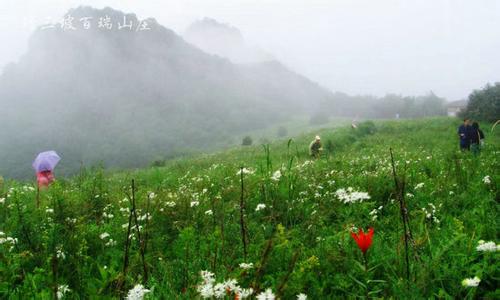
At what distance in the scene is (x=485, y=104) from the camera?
1292 inches

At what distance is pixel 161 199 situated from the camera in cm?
524

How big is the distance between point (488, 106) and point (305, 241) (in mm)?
36011

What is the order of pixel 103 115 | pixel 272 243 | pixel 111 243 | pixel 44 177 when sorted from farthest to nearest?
pixel 103 115, pixel 44 177, pixel 111 243, pixel 272 243

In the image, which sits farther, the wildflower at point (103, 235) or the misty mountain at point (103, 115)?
the misty mountain at point (103, 115)

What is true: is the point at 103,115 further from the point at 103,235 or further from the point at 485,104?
the point at 103,235

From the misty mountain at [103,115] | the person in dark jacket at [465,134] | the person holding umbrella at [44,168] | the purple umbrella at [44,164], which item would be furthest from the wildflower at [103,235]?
the misty mountain at [103,115]

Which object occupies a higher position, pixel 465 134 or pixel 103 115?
pixel 103 115

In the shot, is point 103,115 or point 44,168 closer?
point 44,168

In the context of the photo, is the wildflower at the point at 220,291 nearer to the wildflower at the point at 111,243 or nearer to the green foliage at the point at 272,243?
the green foliage at the point at 272,243

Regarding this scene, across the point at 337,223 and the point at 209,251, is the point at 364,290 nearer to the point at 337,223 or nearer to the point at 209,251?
the point at 209,251

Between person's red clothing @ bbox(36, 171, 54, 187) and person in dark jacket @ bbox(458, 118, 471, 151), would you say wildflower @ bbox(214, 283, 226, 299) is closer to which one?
person's red clothing @ bbox(36, 171, 54, 187)

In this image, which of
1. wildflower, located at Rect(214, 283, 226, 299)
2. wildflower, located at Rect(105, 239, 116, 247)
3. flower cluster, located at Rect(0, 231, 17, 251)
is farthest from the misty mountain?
wildflower, located at Rect(214, 283, 226, 299)

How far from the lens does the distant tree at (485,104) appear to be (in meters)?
31.8

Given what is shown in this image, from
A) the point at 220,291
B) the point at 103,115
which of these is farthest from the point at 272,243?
the point at 103,115
